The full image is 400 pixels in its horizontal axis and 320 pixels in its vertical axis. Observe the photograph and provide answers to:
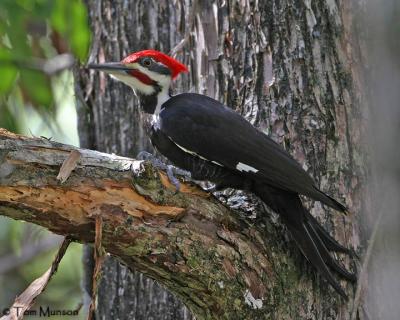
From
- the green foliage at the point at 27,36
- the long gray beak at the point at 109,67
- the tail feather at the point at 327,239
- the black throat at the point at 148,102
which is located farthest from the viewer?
the black throat at the point at 148,102

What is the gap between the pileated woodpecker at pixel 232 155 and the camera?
2953mm

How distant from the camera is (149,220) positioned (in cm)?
262

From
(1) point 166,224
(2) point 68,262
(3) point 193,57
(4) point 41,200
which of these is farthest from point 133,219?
(2) point 68,262

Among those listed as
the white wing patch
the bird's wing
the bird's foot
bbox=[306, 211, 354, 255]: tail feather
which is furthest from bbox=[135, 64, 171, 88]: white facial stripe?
bbox=[306, 211, 354, 255]: tail feather

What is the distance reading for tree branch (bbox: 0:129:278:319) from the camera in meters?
2.43

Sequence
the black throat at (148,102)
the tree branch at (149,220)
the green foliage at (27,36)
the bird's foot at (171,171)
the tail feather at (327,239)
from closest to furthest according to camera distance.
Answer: the tree branch at (149,220) → the bird's foot at (171,171) → the tail feather at (327,239) → the green foliage at (27,36) → the black throat at (148,102)

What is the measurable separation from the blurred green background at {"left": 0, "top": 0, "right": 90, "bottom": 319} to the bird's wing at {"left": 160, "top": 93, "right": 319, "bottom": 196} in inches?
25.8

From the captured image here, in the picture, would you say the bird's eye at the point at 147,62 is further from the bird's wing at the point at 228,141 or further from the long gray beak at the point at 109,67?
the bird's wing at the point at 228,141

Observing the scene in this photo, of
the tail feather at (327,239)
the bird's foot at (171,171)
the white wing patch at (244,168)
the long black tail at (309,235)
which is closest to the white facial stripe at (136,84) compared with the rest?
the bird's foot at (171,171)

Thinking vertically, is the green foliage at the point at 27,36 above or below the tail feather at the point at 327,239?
above

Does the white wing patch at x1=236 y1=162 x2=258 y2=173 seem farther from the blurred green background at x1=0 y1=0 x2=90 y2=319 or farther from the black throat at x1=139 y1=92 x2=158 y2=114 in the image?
the blurred green background at x1=0 y1=0 x2=90 y2=319

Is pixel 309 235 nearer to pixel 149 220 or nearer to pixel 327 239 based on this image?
pixel 327 239

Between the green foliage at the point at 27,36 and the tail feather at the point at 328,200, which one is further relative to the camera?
the green foliage at the point at 27,36

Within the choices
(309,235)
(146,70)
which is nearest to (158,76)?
(146,70)
